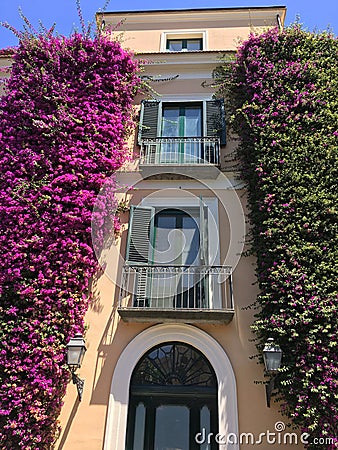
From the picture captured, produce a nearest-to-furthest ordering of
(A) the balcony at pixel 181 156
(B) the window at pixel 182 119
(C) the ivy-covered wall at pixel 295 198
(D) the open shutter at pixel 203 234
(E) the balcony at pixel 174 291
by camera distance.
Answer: (C) the ivy-covered wall at pixel 295 198 < (E) the balcony at pixel 174 291 < (D) the open shutter at pixel 203 234 < (A) the balcony at pixel 181 156 < (B) the window at pixel 182 119

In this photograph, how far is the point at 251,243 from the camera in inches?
294

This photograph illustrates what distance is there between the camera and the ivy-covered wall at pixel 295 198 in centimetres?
574

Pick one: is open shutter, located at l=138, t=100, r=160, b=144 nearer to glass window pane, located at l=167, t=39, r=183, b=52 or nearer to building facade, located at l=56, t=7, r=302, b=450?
building facade, located at l=56, t=7, r=302, b=450

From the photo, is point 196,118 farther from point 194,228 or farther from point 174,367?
point 174,367

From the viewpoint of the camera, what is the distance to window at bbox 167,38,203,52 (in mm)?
11820

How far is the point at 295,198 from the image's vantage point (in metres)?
7.11

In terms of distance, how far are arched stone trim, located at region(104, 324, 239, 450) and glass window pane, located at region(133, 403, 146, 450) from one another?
34 cm

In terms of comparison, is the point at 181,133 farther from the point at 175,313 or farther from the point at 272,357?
the point at 272,357

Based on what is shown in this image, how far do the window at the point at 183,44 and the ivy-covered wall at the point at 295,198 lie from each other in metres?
2.28

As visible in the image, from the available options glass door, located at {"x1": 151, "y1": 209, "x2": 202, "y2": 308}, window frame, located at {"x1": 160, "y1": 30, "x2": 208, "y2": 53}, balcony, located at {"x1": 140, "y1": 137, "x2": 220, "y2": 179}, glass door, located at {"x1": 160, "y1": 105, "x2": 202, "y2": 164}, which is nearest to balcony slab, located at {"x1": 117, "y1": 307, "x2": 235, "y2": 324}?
glass door, located at {"x1": 151, "y1": 209, "x2": 202, "y2": 308}

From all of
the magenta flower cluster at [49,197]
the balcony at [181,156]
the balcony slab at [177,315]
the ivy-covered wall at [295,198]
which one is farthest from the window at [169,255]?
the ivy-covered wall at [295,198]

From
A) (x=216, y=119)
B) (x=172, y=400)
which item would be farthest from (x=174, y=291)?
(x=216, y=119)

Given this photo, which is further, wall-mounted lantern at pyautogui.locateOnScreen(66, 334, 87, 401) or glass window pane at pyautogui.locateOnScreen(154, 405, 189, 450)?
glass window pane at pyautogui.locateOnScreen(154, 405, 189, 450)

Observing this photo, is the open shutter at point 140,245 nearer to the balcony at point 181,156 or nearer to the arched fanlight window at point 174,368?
the arched fanlight window at point 174,368
